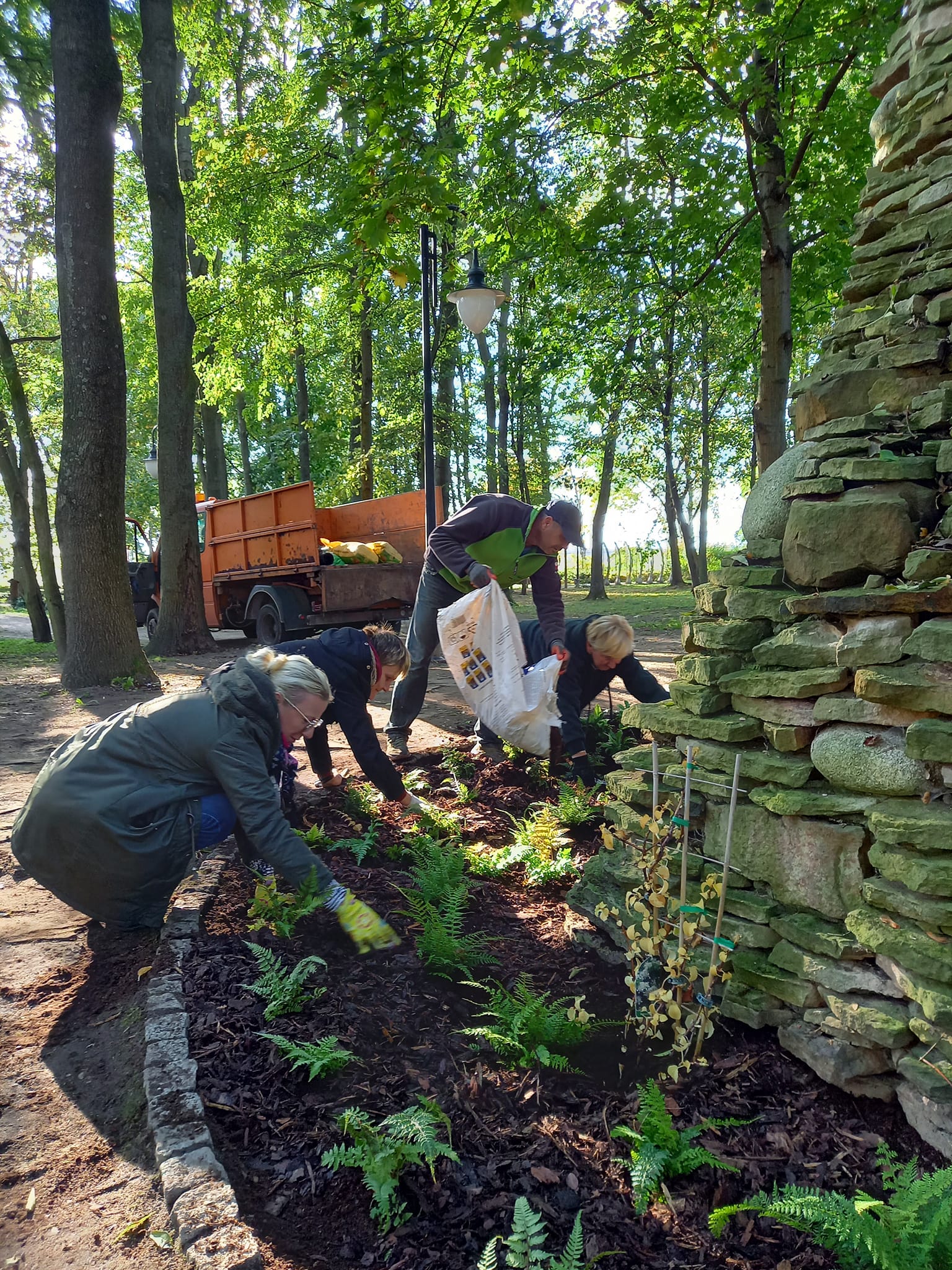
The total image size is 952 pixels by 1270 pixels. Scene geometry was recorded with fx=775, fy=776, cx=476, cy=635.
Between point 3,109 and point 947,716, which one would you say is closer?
point 947,716

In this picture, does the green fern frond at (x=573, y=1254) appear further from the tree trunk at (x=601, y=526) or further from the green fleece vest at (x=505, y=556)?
the tree trunk at (x=601, y=526)

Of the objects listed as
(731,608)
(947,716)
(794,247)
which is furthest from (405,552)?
(947,716)

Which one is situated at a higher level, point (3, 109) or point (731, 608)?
point (3, 109)

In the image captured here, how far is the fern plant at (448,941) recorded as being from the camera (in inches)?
113

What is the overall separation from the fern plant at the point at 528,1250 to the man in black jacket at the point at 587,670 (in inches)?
121

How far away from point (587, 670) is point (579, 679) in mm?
98

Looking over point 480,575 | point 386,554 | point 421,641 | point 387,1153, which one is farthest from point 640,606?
point 387,1153

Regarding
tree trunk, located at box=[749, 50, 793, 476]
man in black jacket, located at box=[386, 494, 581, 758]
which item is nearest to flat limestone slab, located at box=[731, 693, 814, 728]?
man in black jacket, located at box=[386, 494, 581, 758]

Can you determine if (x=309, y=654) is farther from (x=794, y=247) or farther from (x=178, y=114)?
(x=178, y=114)

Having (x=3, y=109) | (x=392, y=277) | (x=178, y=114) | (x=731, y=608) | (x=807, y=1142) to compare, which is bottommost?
(x=807, y=1142)

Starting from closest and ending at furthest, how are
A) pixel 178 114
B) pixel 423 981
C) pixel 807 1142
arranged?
1. pixel 807 1142
2. pixel 423 981
3. pixel 178 114

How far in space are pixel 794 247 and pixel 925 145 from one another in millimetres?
4603

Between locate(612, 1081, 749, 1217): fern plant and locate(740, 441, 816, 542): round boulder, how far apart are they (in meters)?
1.99

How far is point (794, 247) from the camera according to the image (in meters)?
7.25
